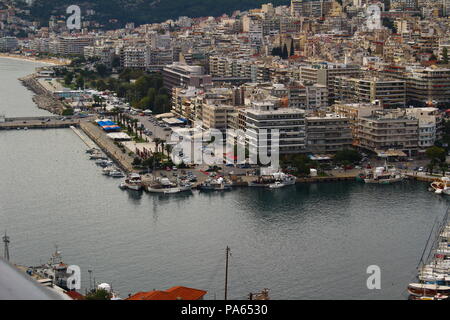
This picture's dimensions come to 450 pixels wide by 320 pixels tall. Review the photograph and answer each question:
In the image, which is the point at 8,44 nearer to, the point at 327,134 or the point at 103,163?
the point at 103,163

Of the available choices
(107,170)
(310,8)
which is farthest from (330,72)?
(310,8)

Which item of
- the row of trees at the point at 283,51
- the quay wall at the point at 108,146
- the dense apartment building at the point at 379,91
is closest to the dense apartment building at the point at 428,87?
the dense apartment building at the point at 379,91
